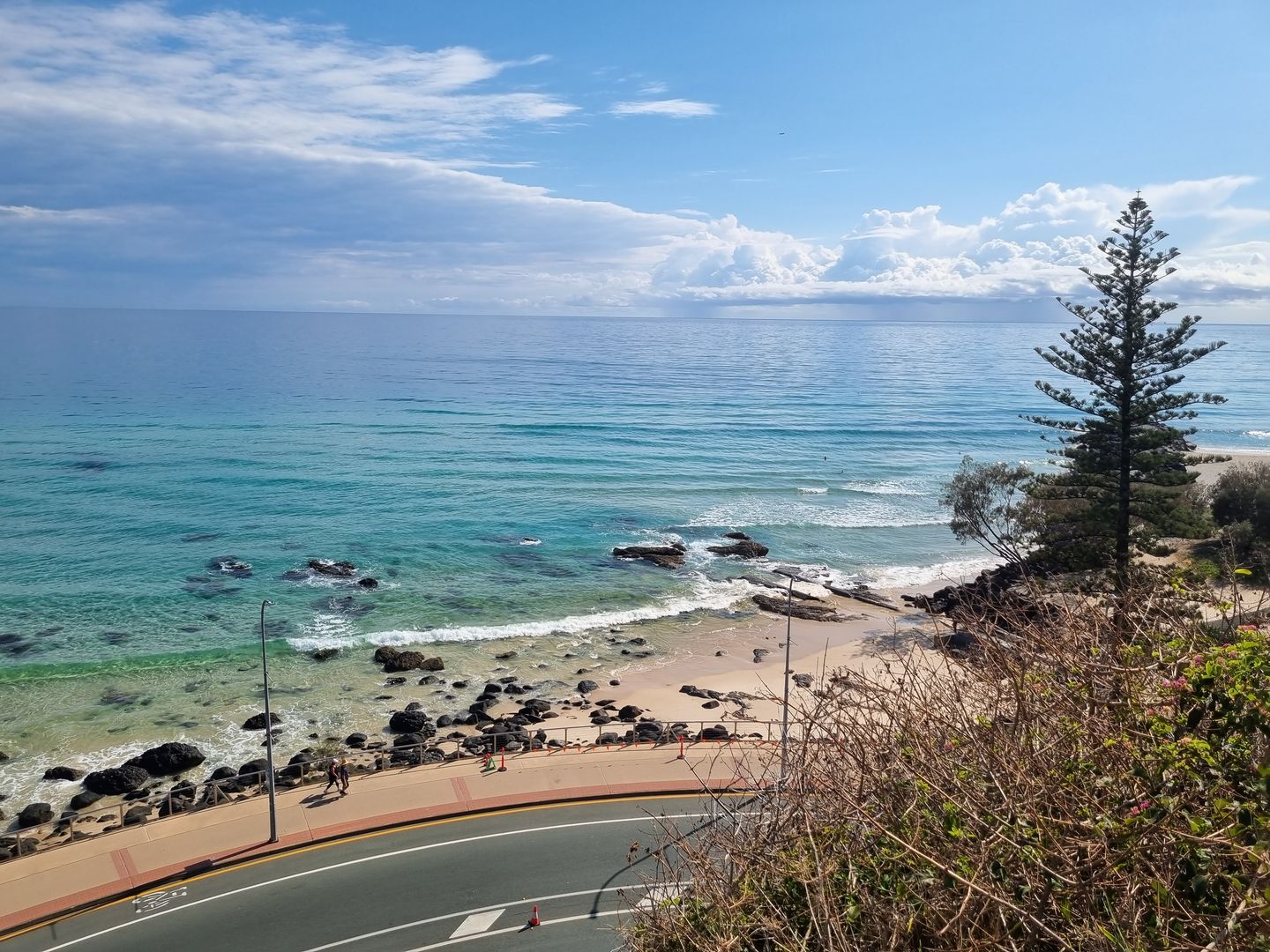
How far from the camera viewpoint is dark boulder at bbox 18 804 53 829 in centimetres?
2286

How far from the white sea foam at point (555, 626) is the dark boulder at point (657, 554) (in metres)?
3.15

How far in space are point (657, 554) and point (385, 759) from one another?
24.6 m

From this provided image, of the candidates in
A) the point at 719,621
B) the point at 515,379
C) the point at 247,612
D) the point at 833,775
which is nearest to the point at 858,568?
the point at 719,621

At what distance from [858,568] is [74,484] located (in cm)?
5287

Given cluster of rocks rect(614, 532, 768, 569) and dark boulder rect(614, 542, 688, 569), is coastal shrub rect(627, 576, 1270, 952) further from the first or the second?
cluster of rocks rect(614, 532, 768, 569)

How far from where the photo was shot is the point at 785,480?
66.9 metres

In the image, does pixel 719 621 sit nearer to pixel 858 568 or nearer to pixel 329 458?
pixel 858 568

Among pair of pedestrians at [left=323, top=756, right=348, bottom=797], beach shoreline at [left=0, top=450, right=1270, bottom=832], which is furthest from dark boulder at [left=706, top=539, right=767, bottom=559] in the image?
pair of pedestrians at [left=323, top=756, right=348, bottom=797]

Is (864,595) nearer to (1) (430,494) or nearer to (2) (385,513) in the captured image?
(2) (385,513)

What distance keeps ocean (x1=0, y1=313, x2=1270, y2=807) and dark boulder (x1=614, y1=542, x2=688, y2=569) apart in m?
0.85

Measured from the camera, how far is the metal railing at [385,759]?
2170cm

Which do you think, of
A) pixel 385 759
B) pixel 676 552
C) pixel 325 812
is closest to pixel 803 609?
pixel 676 552

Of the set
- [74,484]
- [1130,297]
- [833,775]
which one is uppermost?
[1130,297]

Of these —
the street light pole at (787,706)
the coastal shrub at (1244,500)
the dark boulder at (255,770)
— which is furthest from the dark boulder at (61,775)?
the coastal shrub at (1244,500)
